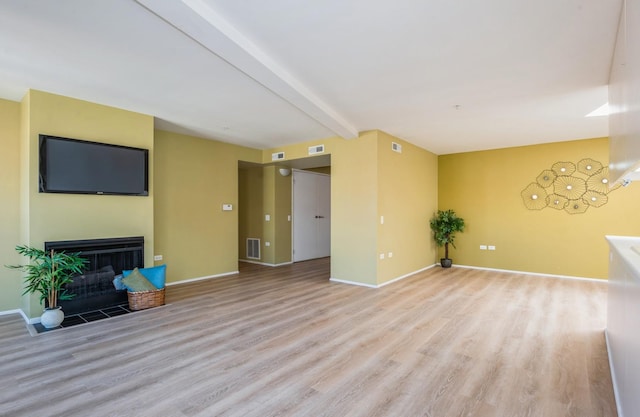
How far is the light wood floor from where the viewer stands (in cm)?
204

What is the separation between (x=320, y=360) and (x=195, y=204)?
402 centimetres

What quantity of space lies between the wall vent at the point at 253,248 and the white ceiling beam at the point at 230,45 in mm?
4547

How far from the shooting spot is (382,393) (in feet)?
7.13

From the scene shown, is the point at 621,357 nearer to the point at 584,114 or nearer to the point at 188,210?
the point at 584,114

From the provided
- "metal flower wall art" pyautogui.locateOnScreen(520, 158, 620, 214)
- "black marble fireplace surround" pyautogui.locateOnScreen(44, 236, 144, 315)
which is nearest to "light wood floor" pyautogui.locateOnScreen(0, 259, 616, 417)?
"black marble fireplace surround" pyautogui.locateOnScreen(44, 236, 144, 315)

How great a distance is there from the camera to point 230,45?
247cm

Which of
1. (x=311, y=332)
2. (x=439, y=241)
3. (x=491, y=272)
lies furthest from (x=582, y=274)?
(x=311, y=332)

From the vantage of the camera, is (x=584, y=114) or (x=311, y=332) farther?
(x=584, y=114)

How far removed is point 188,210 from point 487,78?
192 inches

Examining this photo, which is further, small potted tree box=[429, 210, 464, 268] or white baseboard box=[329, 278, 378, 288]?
small potted tree box=[429, 210, 464, 268]

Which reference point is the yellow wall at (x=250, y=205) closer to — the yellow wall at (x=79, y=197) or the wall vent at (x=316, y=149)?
the wall vent at (x=316, y=149)

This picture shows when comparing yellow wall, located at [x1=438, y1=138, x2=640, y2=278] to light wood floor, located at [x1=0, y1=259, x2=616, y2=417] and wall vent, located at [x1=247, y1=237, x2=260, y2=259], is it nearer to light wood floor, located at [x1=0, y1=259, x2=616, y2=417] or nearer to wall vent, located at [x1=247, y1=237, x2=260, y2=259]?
light wood floor, located at [x1=0, y1=259, x2=616, y2=417]

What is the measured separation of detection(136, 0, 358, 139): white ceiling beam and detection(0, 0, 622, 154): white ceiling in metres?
0.01

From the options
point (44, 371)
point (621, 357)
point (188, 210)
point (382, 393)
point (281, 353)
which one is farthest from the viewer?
point (188, 210)
